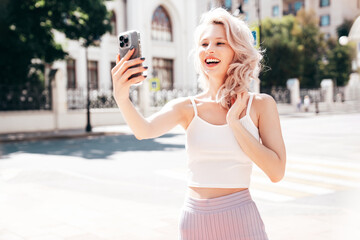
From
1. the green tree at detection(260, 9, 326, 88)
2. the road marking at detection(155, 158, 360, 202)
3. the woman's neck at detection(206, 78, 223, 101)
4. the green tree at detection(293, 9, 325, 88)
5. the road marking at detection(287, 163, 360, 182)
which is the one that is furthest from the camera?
the green tree at detection(293, 9, 325, 88)

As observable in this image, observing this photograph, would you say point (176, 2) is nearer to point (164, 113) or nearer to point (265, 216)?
point (265, 216)

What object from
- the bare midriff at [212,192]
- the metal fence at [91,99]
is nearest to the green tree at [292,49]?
the metal fence at [91,99]

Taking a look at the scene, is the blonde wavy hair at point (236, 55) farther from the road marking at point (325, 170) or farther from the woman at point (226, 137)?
the road marking at point (325, 170)

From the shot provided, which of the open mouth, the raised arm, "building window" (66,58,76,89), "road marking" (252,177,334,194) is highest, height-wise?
"building window" (66,58,76,89)

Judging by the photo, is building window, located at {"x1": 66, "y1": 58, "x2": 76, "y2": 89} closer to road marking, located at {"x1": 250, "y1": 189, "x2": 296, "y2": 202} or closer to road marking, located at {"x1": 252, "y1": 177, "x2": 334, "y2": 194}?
road marking, located at {"x1": 252, "y1": 177, "x2": 334, "y2": 194}

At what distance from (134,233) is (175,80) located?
41229mm

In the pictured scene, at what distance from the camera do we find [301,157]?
1212 centimetres

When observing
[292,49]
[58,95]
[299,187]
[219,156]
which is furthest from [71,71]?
[219,156]

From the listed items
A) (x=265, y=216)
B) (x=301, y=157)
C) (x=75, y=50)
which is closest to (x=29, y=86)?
(x=75, y=50)

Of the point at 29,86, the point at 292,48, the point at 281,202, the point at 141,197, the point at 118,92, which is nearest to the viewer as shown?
the point at 118,92

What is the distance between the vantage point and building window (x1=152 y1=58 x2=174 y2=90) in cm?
4431

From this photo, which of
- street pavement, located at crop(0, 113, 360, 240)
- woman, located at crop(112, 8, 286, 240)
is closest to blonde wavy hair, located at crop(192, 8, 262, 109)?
woman, located at crop(112, 8, 286, 240)

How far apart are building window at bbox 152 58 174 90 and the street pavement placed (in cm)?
3165

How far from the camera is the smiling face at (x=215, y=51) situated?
82.3 inches
